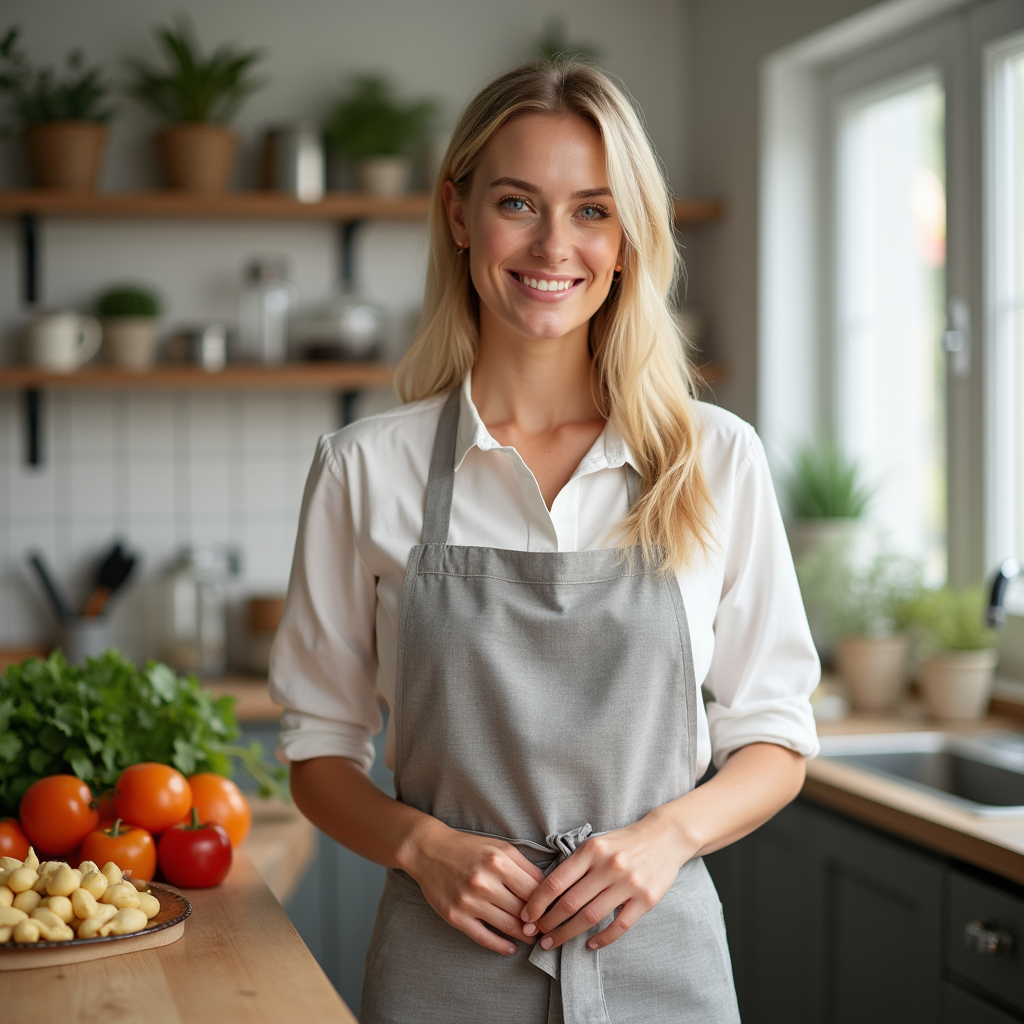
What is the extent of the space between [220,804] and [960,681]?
1.52 metres

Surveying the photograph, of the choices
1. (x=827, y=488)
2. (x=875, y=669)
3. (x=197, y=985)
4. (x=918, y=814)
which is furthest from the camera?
(x=827, y=488)

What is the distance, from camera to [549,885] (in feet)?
3.70

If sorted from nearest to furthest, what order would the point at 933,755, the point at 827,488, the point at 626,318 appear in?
1. the point at 626,318
2. the point at 933,755
3. the point at 827,488

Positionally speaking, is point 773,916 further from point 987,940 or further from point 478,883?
point 478,883

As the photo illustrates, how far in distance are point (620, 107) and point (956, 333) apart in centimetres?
150

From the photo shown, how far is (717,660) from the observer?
53.0 inches

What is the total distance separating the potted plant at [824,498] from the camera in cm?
279

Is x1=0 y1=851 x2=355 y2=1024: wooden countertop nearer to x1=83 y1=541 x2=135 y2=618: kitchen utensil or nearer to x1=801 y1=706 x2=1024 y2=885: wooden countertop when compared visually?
x1=801 y1=706 x2=1024 y2=885: wooden countertop

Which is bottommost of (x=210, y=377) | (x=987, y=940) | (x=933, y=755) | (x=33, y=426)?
(x=987, y=940)

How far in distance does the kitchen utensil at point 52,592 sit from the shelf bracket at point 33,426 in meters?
0.25

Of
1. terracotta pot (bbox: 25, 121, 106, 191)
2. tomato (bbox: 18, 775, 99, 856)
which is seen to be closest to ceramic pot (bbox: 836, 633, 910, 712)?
tomato (bbox: 18, 775, 99, 856)

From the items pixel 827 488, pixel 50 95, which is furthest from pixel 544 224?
pixel 50 95

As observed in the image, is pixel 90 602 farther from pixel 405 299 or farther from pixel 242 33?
pixel 242 33

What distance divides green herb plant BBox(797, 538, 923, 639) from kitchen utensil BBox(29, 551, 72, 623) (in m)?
1.76
